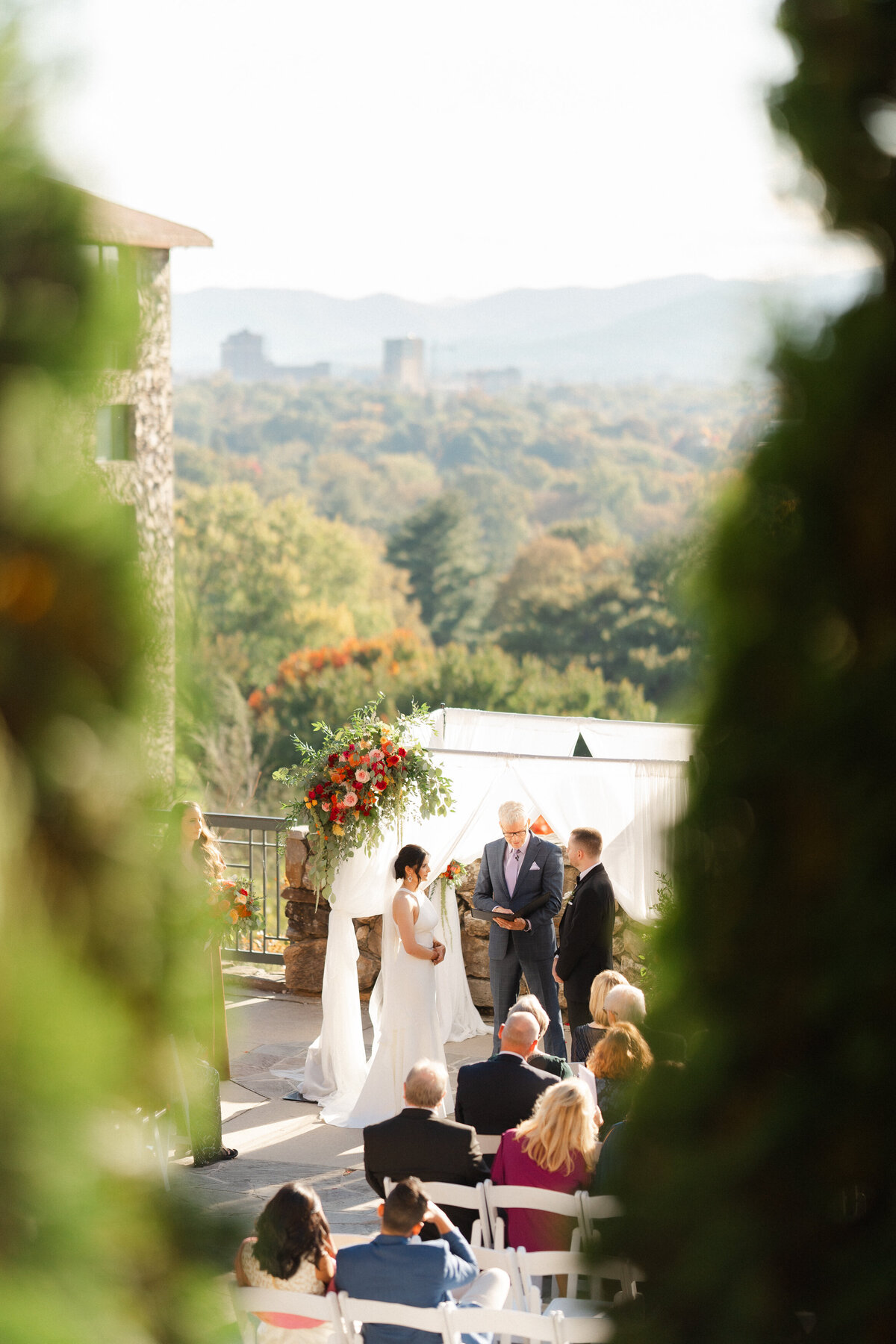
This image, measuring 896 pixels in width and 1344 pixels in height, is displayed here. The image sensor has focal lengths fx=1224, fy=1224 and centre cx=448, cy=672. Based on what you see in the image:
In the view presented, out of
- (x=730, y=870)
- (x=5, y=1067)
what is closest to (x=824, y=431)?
(x=730, y=870)

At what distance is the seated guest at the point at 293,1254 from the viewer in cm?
388

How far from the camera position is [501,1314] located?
346 cm

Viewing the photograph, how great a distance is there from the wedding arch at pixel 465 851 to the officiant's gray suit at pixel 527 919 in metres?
0.62

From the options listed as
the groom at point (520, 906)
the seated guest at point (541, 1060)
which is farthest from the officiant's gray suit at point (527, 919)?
the seated guest at point (541, 1060)

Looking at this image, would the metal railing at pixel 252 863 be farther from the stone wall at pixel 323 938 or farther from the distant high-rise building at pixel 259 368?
the distant high-rise building at pixel 259 368

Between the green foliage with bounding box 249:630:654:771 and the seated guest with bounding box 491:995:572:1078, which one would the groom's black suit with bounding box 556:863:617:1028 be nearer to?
the seated guest with bounding box 491:995:572:1078

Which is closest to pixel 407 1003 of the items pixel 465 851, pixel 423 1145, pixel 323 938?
pixel 465 851

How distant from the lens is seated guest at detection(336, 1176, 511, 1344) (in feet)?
12.4

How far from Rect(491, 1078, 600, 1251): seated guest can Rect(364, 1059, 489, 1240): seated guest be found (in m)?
0.24

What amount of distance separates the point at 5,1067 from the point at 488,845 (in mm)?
7481

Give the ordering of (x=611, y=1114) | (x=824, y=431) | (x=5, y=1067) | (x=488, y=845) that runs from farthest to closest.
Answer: (x=488, y=845), (x=611, y=1114), (x=824, y=431), (x=5, y=1067)

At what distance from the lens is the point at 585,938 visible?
727 cm

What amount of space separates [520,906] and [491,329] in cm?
8892

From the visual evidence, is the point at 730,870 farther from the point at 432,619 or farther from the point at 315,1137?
the point at 432,619
